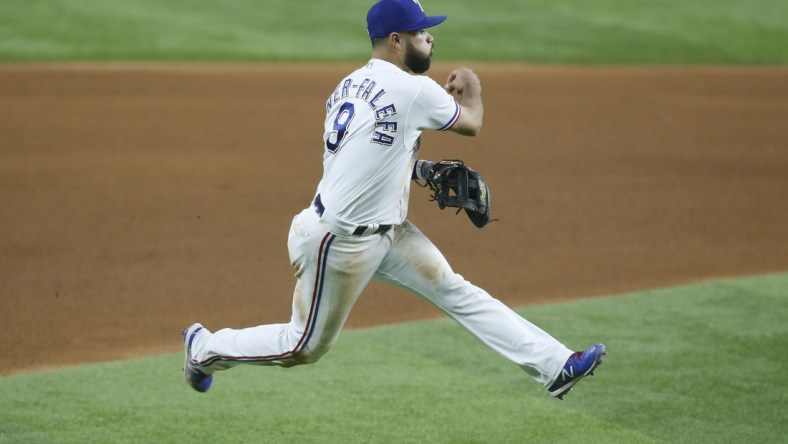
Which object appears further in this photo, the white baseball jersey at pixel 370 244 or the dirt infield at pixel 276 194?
the dirt infield at pixel 276 194

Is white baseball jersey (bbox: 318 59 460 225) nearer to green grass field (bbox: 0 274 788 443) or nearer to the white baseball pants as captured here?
the white baseball pants

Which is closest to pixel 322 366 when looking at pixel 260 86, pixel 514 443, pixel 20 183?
pixel 514 443

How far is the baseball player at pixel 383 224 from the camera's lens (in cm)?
469

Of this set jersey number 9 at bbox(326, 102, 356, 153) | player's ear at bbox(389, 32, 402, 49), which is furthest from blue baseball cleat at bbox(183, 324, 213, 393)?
player's ear at bbox(389, 32, 402, 49)

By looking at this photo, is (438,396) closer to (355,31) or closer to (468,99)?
(468,99)

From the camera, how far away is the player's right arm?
15.7ft

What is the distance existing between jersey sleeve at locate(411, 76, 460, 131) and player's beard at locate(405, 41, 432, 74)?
0.60 feet

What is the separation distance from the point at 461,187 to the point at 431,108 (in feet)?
1.50

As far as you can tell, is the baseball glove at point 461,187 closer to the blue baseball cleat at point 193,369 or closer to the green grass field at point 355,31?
the blue baseball cleat at point 193,369

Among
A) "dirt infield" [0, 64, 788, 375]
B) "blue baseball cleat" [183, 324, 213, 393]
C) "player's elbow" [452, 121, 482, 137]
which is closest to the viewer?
"player's elbow" [452, 121, 482, 137]

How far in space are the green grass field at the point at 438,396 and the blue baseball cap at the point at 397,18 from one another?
1922 mm

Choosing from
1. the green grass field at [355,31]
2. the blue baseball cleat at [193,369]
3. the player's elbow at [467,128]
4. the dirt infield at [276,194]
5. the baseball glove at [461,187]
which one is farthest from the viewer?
the green grass field at [355,31]

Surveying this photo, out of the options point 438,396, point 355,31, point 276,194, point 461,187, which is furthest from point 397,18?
point 355,31

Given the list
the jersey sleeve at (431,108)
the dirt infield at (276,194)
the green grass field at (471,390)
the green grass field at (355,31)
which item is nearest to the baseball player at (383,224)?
the jersey sleeve at (431,108)
